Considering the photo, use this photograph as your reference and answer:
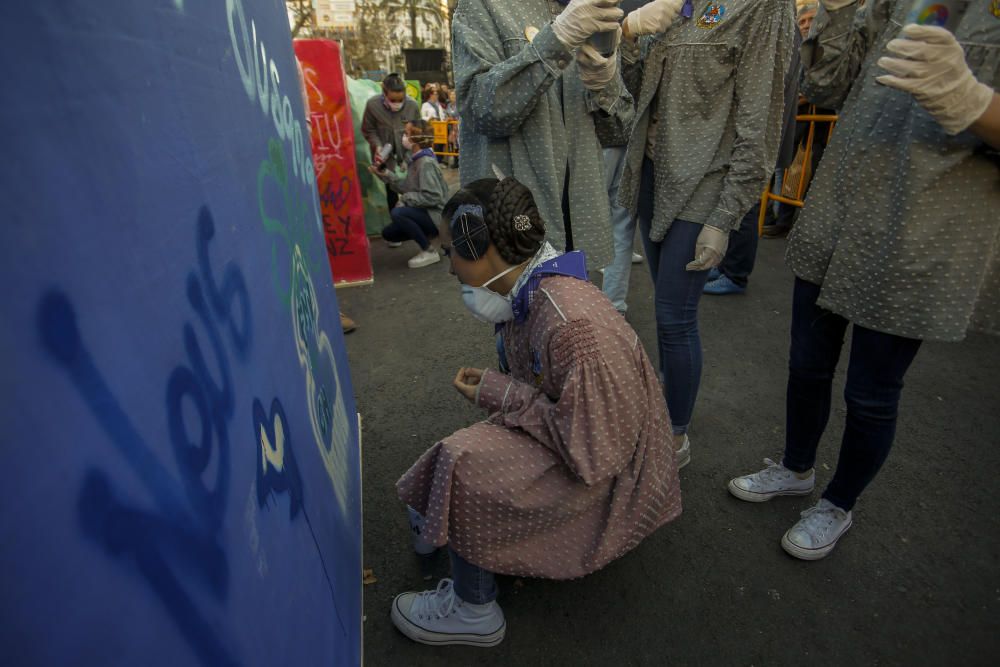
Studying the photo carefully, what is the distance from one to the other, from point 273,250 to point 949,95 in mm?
1460

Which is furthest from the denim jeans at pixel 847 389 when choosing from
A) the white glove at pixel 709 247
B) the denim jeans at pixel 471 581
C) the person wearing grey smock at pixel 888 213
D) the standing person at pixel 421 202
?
the standing person at pixel 421 202

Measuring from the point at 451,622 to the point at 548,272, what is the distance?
1061mm

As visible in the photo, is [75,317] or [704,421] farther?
[704,421]

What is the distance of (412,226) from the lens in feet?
17.5

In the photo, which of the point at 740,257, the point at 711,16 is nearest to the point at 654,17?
the point at 711,16

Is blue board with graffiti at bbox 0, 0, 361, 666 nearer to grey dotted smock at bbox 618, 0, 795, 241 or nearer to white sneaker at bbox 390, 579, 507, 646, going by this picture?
white sneaker at bbox 390, 579, 507, 646

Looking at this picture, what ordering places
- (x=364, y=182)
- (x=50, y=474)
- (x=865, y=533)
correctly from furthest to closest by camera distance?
(x=364, y=182) < (x=865, y=533) < (x=50, y=474)

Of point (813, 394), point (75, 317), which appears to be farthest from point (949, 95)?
→ point (75, 317)

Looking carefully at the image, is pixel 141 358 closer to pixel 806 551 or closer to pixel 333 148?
pixel 806 551

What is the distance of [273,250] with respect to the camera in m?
1.20

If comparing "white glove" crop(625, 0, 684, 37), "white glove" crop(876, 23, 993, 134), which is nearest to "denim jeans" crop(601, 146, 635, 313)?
"white glove" crop(625, 0, 684, 37)

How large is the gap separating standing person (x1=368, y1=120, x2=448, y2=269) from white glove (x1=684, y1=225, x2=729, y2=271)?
3534 millimetres

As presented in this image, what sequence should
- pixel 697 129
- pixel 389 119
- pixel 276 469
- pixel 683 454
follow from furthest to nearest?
pixel 389 119 < pixel 683 454 < pixel 697 129 < pixel 276 469

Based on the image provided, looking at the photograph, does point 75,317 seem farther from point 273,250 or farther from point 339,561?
point 339,561
